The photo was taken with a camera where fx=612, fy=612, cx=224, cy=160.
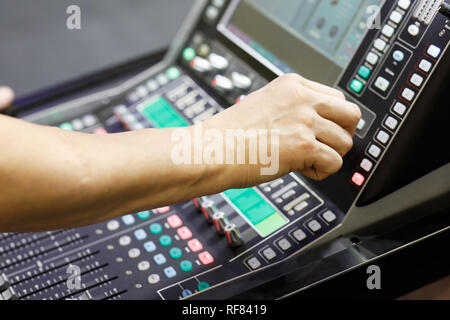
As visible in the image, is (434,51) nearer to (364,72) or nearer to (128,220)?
(364,72)

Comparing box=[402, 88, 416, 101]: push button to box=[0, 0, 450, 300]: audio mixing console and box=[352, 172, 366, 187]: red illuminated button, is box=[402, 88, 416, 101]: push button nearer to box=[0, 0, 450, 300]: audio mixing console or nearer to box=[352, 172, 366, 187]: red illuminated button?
box=[0, 0, 450, 300]: audio mixing console

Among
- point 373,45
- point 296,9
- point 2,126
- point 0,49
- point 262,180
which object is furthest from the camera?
point 0,49

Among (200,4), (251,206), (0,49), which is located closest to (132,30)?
(0,49)

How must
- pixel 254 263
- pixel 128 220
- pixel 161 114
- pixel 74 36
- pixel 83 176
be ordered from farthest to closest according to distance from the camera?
pixel 74 36
pixel 161 114
pixel 128 220
pixel 254 263
pixel 83 176

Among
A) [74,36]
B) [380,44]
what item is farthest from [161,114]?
[74,36]

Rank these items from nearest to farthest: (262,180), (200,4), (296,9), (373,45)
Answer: (262,180) < (373,45) < (296,9) < (200,4)

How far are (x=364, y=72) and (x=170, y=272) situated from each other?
0.44 meters

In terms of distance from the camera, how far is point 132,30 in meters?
1.94

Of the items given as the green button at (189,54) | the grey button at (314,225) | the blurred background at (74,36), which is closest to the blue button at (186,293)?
the grey button at (314,225)

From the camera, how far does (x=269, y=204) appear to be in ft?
3.36

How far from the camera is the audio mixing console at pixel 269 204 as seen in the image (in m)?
0.93

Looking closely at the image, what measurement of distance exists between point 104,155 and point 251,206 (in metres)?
0.36

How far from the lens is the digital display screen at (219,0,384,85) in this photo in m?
1.05
